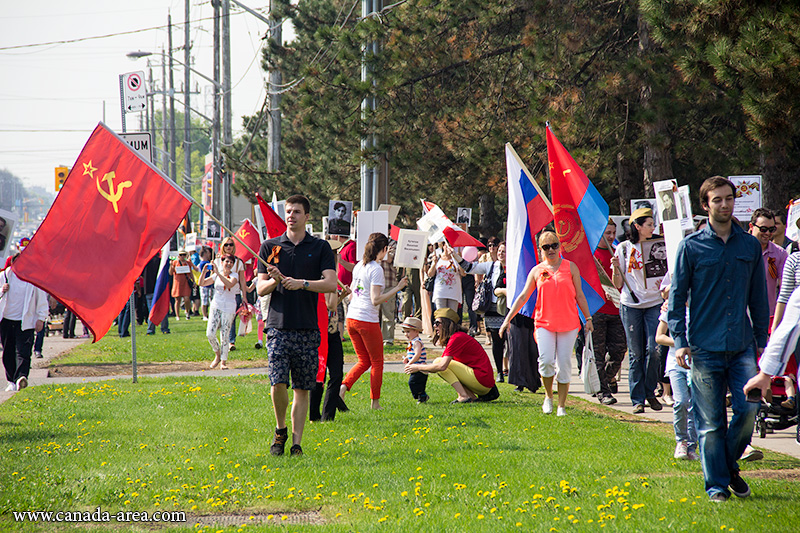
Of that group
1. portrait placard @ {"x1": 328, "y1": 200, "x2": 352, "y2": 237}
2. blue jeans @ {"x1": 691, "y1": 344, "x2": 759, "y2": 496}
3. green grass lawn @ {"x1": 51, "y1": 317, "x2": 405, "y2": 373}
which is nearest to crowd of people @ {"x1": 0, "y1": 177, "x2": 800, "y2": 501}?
blue jeans @ {"x1": 691, "y1": 344, "x2": 759, "y2": 496}

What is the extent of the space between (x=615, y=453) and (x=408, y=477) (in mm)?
1868

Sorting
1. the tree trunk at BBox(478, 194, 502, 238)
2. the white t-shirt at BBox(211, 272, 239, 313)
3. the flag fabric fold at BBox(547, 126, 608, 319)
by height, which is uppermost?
the tree trunk at BBox(478, 194, 502, 238)

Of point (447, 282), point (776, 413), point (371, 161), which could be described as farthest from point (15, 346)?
point (776, 413)

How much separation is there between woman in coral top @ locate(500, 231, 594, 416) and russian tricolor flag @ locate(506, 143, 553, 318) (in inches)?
31.6

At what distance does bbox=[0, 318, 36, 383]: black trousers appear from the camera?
1184cm

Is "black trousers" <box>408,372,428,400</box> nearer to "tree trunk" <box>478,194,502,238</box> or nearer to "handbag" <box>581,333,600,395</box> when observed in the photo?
"handbag" <box>581,333,600,395</box>

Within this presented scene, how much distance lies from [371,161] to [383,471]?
39.9 feet

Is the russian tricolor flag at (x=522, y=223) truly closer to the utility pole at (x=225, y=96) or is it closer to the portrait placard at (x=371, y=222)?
the portrait placard at (x=371, y=222)

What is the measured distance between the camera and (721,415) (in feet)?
18.4

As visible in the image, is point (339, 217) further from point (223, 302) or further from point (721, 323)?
point (721, 323)

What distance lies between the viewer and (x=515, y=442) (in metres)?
7.73

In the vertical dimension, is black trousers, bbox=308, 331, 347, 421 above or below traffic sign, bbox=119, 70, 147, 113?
below

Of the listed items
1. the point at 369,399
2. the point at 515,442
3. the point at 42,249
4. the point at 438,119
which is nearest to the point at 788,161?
the point at 438,119

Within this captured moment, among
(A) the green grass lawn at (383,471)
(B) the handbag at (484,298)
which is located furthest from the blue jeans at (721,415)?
(B) the handbag at (484,298)
